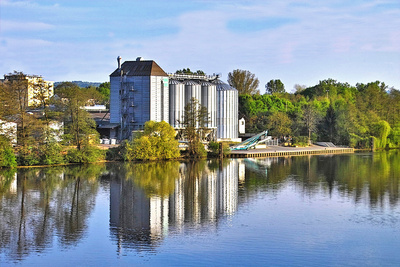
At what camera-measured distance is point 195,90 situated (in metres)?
74.1

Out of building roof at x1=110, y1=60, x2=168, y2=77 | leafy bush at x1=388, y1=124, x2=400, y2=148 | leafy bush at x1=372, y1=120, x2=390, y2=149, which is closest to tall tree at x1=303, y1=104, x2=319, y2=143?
leafy bush at x1=372, y1=120, x2=390, y2=149

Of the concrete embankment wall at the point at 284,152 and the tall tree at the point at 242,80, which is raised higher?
the tall tree at the point at 242,80

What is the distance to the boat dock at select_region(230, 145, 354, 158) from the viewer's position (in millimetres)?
70438

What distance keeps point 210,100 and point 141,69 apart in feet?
33.8

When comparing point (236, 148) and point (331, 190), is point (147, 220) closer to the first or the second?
point (331, 190)

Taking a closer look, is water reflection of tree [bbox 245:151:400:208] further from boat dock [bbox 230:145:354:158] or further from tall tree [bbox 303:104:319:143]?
tall tree [bbox 303:104:319:143]

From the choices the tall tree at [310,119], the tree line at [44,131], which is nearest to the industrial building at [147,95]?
the tree line at [44,131]

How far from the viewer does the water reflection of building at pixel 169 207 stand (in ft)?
100

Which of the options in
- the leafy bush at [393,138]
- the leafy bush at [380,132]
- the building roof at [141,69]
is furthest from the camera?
the leafy bush at [393,138]

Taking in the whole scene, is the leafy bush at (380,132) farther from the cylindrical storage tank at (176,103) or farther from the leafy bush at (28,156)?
the leafy bush at (28,156)

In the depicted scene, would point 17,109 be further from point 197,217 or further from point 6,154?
point 197,217

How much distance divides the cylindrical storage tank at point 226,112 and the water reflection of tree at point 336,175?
11439mm

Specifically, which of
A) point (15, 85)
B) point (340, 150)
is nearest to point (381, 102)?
point (340, 150)

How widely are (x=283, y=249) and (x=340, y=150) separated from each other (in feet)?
178
